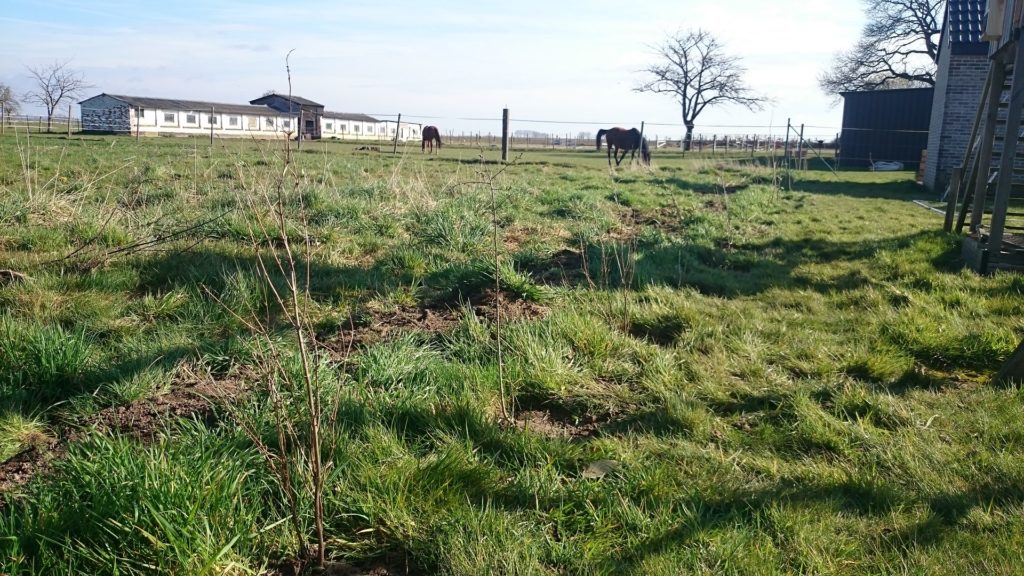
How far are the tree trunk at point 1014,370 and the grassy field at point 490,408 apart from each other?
177mm

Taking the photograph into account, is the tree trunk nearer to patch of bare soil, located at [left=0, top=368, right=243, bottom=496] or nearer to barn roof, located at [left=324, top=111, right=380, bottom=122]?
patch of bare soil, located at [left=0, top=368, right=243, bottom=496]

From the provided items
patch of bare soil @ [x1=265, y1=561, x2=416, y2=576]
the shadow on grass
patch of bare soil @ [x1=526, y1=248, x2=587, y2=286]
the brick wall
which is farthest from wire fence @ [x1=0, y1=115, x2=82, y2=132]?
the brick wall

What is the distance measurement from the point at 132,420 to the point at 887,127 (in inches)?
1334

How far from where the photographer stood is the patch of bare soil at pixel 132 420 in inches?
95.3

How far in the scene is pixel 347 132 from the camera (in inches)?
2704

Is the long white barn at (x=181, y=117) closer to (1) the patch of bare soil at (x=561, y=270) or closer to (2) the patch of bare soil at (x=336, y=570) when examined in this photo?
(1) the patch of bare soil at (x=561, y=270)

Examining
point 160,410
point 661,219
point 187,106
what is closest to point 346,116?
point 187,106

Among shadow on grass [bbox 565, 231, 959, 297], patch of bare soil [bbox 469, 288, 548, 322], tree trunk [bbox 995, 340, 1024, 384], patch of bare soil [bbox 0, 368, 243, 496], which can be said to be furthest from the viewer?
shadow on grass [bbox 565, 231, 959, 297]

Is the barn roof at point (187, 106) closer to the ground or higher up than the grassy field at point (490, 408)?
higher up

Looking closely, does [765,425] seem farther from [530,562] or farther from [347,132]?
[347,132]

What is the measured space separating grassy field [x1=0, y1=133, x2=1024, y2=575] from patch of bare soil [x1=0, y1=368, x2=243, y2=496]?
0.05 ft

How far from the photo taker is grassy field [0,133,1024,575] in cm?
211

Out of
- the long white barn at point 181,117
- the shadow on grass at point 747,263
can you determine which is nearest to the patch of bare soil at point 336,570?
the shadow on grass at point 747,263

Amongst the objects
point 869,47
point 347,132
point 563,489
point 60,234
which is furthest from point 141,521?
point 347,132
